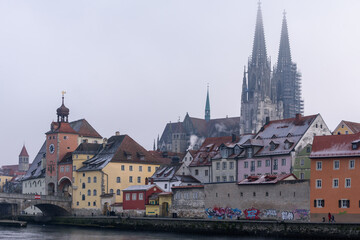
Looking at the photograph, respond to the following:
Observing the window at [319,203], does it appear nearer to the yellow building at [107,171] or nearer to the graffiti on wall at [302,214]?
the graffiti on wall at [302,214]

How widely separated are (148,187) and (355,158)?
117 ft

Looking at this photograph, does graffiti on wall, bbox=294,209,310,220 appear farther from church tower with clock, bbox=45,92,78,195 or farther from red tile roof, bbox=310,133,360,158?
church tower with clock, bbox=45,92,78,195

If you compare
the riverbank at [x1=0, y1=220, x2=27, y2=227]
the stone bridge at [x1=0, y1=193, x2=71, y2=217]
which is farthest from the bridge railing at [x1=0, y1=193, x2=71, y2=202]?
the riverbank at [x1=0, y1=220, x2=27, y2=227]

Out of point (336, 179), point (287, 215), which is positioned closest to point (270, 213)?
point (287, 215)

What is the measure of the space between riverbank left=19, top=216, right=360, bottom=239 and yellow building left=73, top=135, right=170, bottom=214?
1398 cm

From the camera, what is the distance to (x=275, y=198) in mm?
78625

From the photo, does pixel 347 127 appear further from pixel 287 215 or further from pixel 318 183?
pixel 287 215

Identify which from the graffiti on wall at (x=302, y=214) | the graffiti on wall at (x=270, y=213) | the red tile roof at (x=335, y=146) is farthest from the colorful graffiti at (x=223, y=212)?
the red tile roof at (x=335, y=146)

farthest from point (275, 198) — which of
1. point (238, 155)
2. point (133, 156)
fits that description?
point (133, 156)

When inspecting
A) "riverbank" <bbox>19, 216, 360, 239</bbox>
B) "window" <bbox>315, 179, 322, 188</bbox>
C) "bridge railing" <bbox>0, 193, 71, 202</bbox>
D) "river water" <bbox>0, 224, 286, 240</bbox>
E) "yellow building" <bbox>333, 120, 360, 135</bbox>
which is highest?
"yellow building" <bbox>333, 120, 360, 135</bbox>

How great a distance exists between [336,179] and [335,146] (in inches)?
156

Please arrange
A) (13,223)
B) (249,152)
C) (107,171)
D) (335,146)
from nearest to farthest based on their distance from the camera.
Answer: (335,146) < (249,152) < (13,223) < (107,171)

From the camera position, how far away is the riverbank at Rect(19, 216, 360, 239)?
64375 millimetres

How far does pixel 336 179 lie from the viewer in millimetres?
74188
